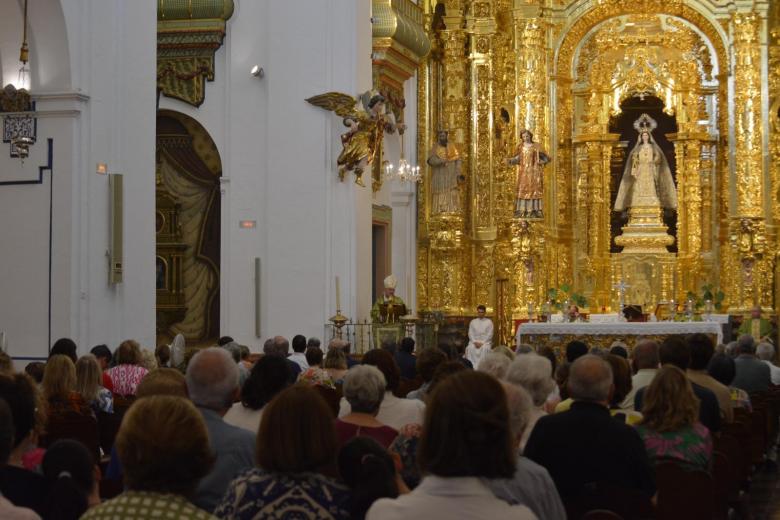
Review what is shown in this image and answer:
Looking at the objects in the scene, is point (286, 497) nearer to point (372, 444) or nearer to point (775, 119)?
point (372, 444)

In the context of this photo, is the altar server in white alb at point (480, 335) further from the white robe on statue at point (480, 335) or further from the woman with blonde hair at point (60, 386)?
the woman with blonde hair at point (60, 386)

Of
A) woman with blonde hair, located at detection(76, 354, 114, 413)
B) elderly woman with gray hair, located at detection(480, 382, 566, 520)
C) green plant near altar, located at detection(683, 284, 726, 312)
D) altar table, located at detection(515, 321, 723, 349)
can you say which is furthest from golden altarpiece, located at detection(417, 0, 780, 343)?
elderly woman with gray hair, located at detection(480, 382, 566, 520)

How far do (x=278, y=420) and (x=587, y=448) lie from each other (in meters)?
1.95

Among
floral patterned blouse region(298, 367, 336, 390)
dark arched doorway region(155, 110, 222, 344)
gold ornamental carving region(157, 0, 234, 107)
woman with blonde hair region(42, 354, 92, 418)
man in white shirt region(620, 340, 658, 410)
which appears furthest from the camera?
dark arched doorway region(155, 110, 222, 344)

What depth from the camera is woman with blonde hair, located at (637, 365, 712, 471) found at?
266 inches

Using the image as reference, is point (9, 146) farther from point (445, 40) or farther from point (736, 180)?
point (736, 180)

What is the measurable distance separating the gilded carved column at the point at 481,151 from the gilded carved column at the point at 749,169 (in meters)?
4.95

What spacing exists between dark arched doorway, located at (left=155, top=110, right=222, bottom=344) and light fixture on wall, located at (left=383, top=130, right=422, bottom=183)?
3.64 meters

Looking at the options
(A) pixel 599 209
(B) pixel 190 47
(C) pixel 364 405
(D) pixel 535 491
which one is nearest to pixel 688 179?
(A) pixel 599 209

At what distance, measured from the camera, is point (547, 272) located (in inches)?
1062

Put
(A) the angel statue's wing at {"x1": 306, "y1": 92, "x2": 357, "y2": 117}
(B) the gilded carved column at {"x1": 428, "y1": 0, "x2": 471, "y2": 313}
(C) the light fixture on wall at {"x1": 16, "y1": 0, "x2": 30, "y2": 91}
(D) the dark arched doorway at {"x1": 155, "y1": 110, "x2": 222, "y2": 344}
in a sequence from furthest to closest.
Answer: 1. (B) the gilded carved column at {"x1": 428, "y1": 0, "x2": 471, "y2": 313}
2. (D) the dark arched doorway at {"x1": 155, "y1": 110, "x2": 222, "y2": 344}
3. (A) the angel statue's wing at {"x1": 306, "y1": 92, "x2": 357, "y2": 117}
4. (C) the light fixture on wall at {"x1": 16, "y1": 0, "x2": 30, "y2": 91}

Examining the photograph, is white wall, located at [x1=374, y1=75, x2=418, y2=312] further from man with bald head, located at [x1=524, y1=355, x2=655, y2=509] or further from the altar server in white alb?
man with bald head, located at [x1=524, y1=355, x2=655, y2=509]

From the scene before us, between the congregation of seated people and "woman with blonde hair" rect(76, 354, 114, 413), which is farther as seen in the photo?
"woman with blonde hair" rect(76, 354, 114, 413)

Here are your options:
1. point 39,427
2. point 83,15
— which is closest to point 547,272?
point 83,15
